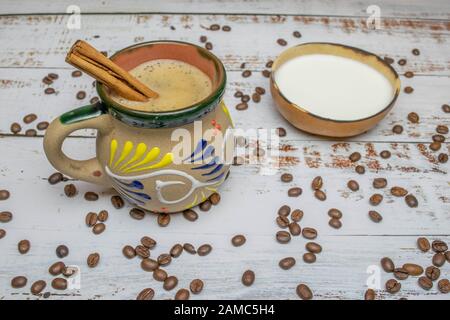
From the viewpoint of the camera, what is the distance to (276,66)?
1279 mm

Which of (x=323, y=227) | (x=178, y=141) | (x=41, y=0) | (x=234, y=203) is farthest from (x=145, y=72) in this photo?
(x=41, y=0)

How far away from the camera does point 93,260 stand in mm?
957

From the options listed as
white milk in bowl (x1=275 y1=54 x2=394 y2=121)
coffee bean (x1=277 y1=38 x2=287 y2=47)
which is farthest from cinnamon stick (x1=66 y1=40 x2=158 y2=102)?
coffee bean (x1=277 y1=38 x2=287 y2=47)

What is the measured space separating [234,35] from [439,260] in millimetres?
896

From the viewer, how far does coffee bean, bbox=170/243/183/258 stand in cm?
97

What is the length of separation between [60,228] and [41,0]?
0.94 m

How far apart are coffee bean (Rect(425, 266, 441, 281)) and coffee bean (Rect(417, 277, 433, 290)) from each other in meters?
0.01

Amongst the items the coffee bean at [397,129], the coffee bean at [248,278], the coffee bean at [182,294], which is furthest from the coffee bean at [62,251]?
the coffee bean at [397,129]

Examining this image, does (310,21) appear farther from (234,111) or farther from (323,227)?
(323,227)

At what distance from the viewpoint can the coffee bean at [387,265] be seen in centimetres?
96

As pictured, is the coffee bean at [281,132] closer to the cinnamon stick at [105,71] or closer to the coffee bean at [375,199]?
the coffee bean at [375,199]

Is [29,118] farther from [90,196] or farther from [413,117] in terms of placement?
[413,117]

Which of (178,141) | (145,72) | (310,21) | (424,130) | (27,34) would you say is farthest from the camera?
(310,21)

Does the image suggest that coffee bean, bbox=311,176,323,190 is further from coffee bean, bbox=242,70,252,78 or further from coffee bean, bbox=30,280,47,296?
coffee bean, bbox=30,280,47,296
